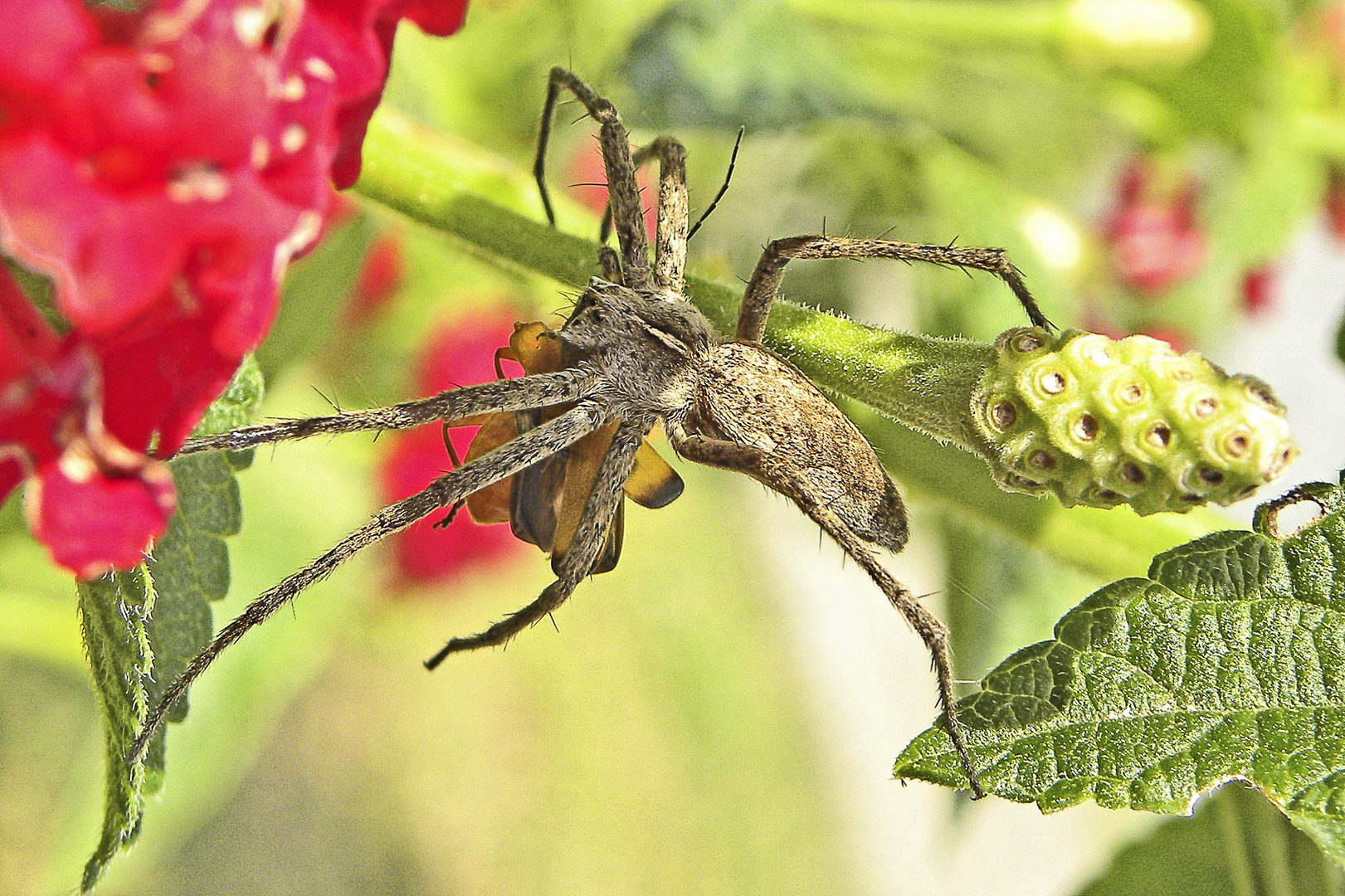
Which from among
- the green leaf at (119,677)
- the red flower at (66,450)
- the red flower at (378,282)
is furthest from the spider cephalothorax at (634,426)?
the red flower at (378,282)

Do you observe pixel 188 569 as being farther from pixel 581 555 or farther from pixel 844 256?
pixel 844 256

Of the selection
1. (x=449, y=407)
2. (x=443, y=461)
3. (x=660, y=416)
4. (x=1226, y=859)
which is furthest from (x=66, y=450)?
(x=443, y=461)

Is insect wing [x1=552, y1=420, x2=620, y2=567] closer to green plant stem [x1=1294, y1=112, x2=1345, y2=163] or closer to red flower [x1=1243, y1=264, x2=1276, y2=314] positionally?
green plant stem [x1=1294, y1=112, x2=1345, y2=163]

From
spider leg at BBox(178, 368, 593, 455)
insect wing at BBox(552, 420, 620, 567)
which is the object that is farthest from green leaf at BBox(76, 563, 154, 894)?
insect wing at BBox(552, 420, 620, 567)

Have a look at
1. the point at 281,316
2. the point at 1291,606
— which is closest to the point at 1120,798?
the point at 1291,606

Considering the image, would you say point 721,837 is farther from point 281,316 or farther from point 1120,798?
point 1120,798
